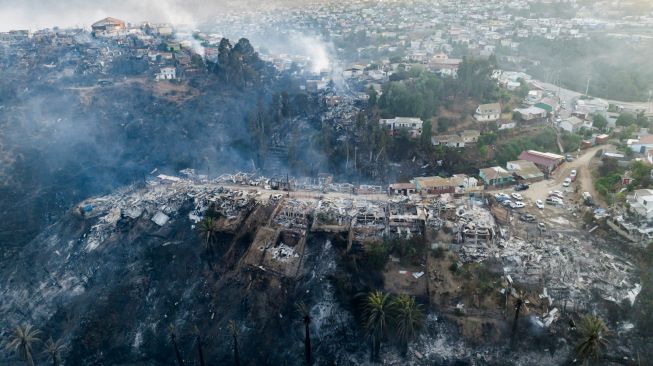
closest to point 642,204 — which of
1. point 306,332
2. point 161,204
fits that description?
point 306,332

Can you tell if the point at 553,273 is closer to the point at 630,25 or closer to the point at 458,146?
the point at 458,146

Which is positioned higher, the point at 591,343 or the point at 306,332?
the point at 591,343

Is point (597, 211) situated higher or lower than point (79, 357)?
higher

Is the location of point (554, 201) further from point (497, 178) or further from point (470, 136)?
point (470, 136)

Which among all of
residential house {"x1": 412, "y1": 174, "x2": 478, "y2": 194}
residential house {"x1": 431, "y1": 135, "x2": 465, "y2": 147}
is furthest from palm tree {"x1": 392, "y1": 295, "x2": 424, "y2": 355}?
residential house {"x1": 431, "y1": 135, "x2": 465, "y2": 147}

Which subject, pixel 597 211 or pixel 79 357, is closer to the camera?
pixel 79 357

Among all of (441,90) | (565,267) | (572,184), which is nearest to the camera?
(565,267)

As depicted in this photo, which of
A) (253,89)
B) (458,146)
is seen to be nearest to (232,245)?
(458,146)
